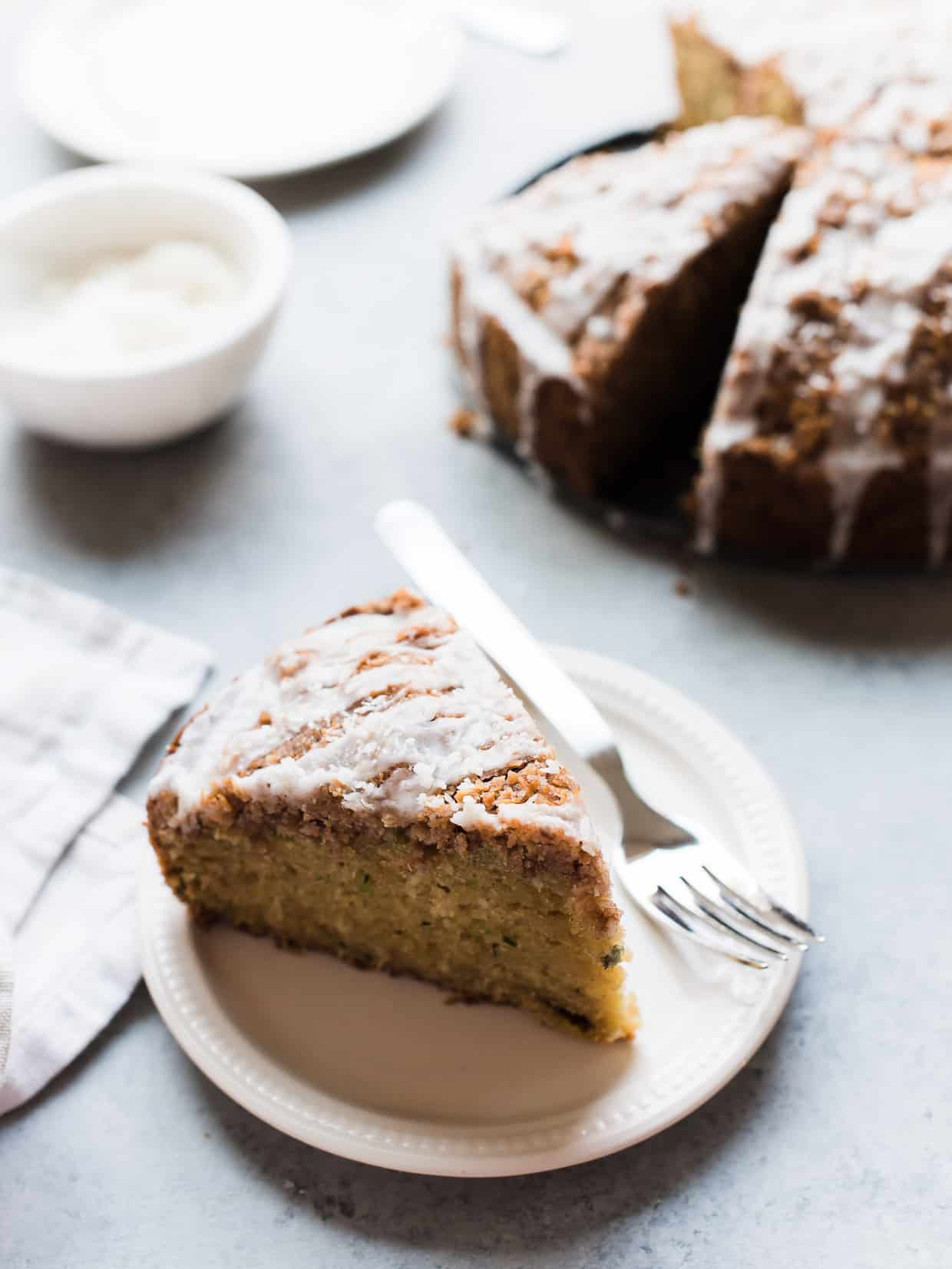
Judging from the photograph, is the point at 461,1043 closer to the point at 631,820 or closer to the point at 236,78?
the point at 631,820

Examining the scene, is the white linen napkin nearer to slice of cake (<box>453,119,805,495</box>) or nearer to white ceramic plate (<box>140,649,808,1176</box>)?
white ceramic plate (<box>140,649,808,1176</box>)

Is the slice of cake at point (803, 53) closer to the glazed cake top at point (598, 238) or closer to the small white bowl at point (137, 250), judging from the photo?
the glazed cake top at point (598, 238)

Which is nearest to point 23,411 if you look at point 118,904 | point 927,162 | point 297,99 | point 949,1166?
point 118,904

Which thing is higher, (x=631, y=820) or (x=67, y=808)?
(x=631, y=820)

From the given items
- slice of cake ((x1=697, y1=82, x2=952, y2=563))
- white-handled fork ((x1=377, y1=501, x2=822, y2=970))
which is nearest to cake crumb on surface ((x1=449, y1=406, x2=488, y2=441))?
slice of cake ((x1=697, y1=82, x2=952, y2=563))

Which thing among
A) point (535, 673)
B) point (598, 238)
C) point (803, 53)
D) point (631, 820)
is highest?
point (803, 53)

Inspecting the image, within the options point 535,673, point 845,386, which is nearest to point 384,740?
point 535,673
